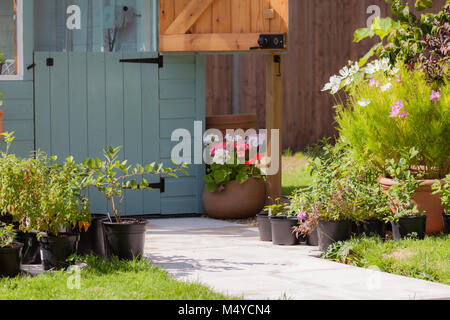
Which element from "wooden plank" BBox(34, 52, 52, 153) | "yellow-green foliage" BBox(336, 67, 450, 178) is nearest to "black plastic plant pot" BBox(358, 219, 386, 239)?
"yellow-green foliage" BBox(336, 67, 450, 178)

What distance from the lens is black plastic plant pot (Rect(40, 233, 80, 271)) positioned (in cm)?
480

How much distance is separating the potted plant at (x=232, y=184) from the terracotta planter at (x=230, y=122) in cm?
26

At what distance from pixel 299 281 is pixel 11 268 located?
1.63 metres

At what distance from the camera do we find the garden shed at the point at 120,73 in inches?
277

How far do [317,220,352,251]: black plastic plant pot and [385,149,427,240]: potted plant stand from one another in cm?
30

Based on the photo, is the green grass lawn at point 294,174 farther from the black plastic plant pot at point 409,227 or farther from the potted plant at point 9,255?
the potted plant at point 9,255

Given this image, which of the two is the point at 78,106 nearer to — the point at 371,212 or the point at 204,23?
the point at 204,23

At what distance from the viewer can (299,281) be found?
445cm

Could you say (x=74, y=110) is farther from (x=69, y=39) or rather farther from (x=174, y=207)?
(x=174, y=207)

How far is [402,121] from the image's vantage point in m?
6.05

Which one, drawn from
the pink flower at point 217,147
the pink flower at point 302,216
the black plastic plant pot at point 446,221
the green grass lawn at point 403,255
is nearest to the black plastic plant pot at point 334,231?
the green grass lawn at point 403,255

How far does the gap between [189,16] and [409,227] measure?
2812 millimetres

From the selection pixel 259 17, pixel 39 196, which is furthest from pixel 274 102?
pixel 39 196

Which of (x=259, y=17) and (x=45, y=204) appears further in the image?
(x=259, y=17)
